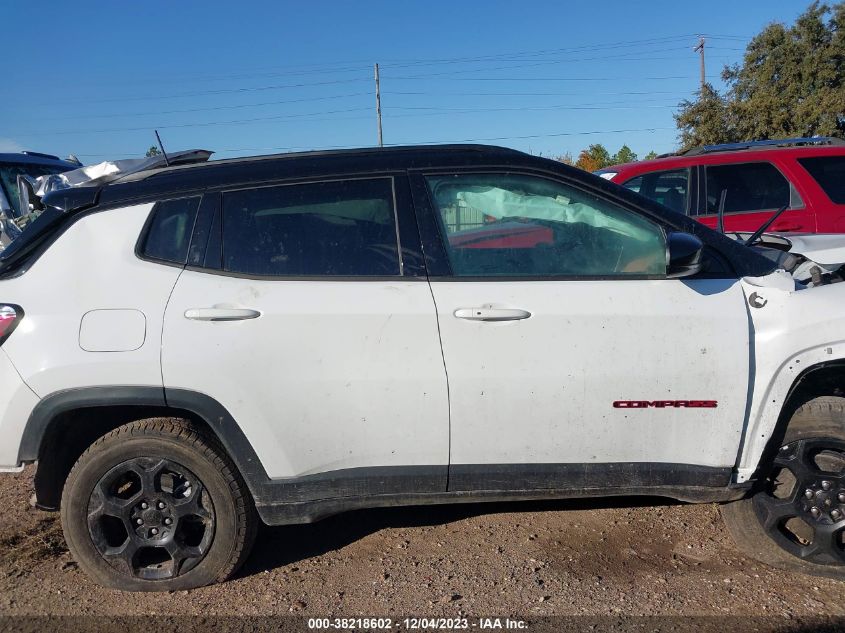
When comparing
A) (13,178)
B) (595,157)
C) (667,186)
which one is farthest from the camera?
(595,157)

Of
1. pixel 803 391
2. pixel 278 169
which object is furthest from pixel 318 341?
pixel 803 391

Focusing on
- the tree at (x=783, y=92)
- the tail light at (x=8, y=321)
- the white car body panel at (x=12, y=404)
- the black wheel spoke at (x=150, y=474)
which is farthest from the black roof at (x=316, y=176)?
the tree at (x=783, y=92)

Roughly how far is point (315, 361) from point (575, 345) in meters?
1.07

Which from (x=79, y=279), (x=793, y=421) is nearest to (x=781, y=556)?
(x=793, y=421)

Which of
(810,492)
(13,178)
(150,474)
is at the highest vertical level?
(13,178)

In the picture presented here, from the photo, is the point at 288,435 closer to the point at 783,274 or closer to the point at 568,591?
the point at 568,591

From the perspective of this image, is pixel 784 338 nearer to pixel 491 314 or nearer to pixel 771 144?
pixel 491 314

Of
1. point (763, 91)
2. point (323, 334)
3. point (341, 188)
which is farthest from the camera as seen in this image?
point (763, 91)

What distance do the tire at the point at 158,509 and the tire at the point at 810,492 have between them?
92.6 inches

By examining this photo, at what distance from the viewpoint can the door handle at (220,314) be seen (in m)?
2.91

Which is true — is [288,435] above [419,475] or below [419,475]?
above

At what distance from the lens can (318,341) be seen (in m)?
2.90

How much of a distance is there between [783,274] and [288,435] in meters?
2.24

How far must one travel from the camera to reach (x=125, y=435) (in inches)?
120
